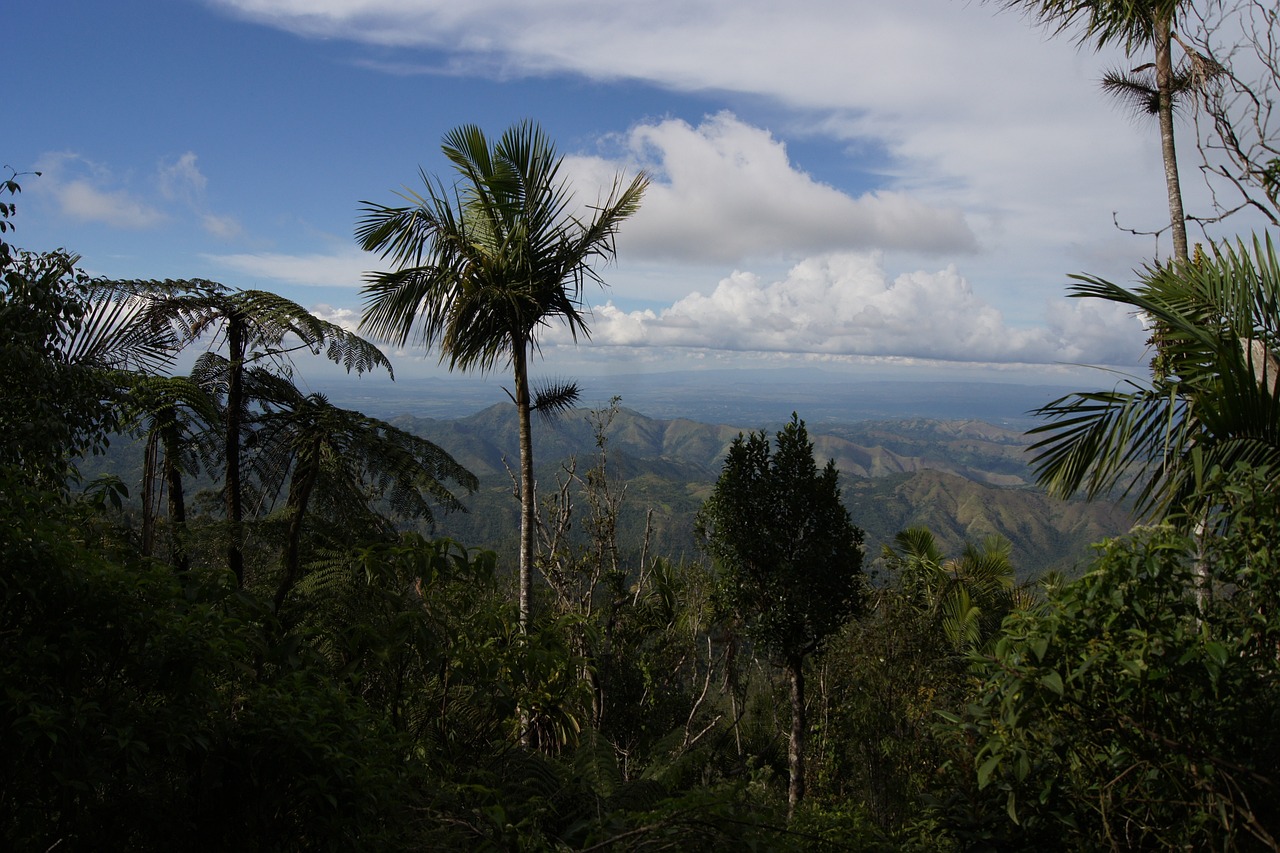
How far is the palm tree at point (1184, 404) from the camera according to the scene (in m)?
2.87

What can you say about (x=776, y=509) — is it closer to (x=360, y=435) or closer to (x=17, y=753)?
(x=360, y=435)

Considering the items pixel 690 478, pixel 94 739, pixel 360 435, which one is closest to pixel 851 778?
pixel 360 435

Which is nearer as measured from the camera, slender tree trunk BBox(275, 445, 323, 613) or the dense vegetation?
the dense vegetation

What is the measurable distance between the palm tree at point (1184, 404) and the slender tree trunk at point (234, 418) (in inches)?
241

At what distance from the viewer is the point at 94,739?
1.73 meters

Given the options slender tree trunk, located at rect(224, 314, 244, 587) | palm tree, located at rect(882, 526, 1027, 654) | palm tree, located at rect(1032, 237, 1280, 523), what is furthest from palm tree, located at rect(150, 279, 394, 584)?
palm tree, located at rect(882, 526, 1027, 654)

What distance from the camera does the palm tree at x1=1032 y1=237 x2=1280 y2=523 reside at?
287 centimetres

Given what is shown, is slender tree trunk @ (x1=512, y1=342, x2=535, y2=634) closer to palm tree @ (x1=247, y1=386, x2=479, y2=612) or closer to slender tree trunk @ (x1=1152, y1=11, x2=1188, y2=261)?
palm tree @ (x1=247, y1=386, x2=479, y2=612)

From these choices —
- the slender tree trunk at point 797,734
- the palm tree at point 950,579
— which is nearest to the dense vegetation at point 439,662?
the slender tree trunk at point 797,734

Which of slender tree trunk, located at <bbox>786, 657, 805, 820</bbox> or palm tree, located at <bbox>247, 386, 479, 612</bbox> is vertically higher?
palm tree, located at <bbox>247, 386, 479, 612</bbox>

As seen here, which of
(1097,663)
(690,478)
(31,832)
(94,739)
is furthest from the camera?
(690,478)

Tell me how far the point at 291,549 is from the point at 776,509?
6.75 meters

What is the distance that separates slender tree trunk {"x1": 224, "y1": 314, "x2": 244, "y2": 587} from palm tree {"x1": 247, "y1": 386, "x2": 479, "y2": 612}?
0.25 metres

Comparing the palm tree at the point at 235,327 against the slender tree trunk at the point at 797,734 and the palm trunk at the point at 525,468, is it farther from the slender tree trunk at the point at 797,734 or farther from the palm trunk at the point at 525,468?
the slender tree trunk at the point at 797,734
